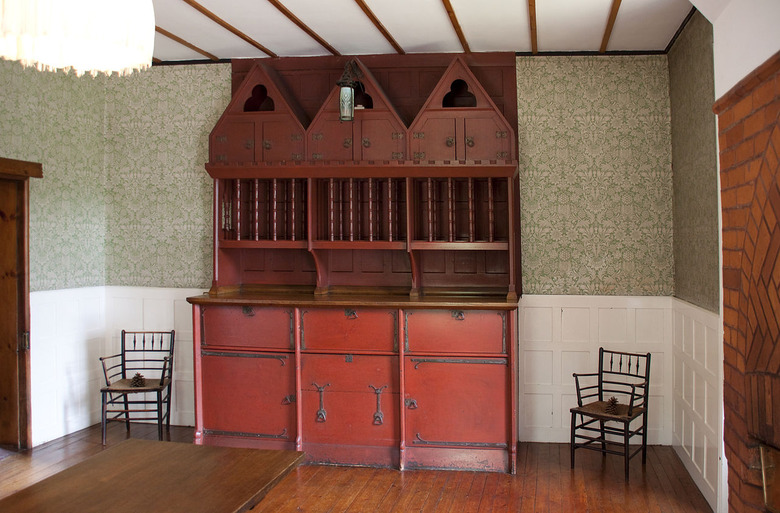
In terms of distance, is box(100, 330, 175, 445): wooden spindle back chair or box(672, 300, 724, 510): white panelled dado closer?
box(672, 300, 724, 510): white panelled dado

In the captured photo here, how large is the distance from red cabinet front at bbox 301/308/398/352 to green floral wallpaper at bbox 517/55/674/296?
1395mm

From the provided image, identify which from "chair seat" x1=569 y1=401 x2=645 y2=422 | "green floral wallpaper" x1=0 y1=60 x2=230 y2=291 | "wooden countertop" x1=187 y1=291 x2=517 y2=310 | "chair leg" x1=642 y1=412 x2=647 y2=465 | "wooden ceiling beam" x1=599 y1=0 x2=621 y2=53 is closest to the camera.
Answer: "wooden ceiling beam" x1=599 y1=0 x2=621 y2=53

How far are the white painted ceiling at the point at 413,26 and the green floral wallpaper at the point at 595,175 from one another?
25cm

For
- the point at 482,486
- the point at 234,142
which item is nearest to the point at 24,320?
the point at 234,142

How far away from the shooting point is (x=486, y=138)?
209 inches

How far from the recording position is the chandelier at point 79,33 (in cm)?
202

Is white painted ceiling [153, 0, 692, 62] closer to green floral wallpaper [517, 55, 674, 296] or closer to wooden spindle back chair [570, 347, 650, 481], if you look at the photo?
green floral wallpaper [517, 55, 674, 296]

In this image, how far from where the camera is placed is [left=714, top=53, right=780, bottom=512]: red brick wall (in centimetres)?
237

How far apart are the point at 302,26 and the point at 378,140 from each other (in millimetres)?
1053

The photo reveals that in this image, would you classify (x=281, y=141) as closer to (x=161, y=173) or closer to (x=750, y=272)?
(x=161, y=173)

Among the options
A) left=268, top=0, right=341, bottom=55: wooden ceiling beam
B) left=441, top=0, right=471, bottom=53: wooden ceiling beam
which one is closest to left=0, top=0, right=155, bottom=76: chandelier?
left=268, top=0, right=341, bottom=55: wooden ceiling beam

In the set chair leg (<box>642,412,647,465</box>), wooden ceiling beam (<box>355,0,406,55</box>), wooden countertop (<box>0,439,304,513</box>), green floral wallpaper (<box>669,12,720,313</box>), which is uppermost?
wooden ceiling beam (<box>355,0,406,55</box>)

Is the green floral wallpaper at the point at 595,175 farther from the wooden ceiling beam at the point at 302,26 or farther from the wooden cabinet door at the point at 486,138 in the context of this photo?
the wooden ceiling beam at the point at 302,26

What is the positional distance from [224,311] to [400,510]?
6.84 ft
